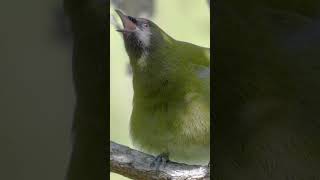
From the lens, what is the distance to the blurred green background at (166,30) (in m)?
0.96

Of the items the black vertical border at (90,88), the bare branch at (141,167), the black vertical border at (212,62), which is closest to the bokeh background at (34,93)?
the black vertical border at (90,88)

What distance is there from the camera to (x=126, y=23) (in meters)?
0.97

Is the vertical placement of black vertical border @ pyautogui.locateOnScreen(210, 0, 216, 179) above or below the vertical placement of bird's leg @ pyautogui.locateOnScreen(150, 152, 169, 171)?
above

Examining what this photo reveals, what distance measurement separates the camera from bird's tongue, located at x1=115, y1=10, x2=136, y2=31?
961 mm

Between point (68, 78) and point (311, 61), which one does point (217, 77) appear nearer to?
point (311, 61)

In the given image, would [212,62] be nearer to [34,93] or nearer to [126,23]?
[126,23]

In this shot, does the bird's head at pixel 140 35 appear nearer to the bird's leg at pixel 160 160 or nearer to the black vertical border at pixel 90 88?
the black vertical border at pixel 90 88

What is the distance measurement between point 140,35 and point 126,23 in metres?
0.05

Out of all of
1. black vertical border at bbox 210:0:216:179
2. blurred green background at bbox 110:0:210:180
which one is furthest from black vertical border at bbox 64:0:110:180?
black vertical border at bbox 210:0:216:179

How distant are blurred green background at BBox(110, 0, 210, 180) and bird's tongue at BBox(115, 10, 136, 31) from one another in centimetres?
1

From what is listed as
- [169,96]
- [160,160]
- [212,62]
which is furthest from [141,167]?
[212,62]

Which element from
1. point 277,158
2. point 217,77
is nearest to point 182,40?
point 217,77

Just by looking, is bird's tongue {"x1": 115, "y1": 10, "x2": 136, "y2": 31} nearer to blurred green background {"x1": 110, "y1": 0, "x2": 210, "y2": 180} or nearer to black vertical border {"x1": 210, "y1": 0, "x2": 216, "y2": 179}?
blurred green background {"x1": 110, "y1": 0, "x2": 210, "y2": 180}

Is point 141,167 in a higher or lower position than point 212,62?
lower
